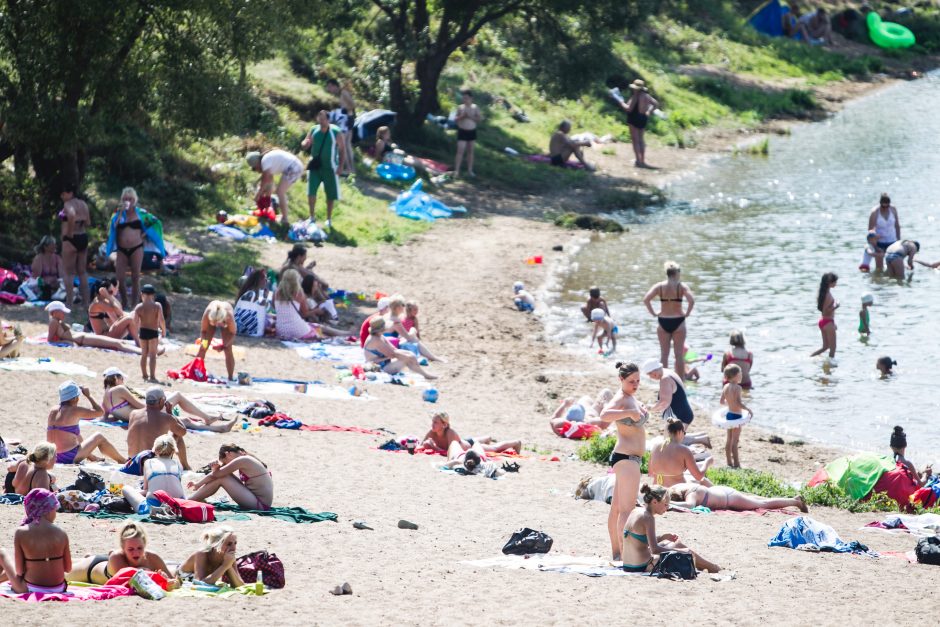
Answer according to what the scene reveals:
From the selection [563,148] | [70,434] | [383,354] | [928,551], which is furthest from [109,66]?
[563,148]

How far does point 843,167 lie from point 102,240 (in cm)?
1956

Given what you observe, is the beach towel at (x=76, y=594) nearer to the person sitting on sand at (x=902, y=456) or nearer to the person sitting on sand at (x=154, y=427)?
the person sitting on sand at (x=154, y=427)

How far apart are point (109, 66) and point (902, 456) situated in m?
11.5

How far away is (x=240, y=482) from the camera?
11.1 meters

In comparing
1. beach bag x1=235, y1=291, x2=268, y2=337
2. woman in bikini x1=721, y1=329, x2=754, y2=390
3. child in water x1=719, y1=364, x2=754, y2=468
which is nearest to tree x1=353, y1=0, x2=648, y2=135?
beach bag x1=235, y1=291, x2=268, y2=337

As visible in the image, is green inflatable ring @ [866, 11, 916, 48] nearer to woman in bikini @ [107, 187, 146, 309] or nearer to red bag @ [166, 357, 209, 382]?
woman in bikini @ [107, 187, 146, 309]

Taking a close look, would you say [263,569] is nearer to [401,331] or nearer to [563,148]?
[401,331]

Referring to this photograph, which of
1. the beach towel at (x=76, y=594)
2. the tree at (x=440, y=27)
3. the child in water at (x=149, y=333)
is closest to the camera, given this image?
the beach towel at (x=76, y=594)

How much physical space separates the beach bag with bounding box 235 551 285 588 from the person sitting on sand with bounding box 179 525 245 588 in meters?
0.09

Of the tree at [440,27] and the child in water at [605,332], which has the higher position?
the tree at [440,27]

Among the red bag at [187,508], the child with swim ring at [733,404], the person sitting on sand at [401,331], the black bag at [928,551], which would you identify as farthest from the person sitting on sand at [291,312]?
the black bag at [928,551]

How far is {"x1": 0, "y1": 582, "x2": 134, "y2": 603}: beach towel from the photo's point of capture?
28.3ft

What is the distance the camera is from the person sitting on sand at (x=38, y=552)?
343 inches

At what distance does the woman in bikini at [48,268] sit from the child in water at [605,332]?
7068 millimetres
